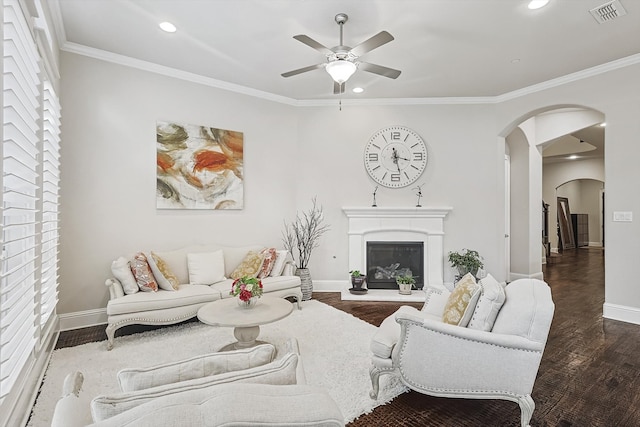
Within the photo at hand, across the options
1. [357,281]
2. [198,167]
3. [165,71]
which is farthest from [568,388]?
[165,71]

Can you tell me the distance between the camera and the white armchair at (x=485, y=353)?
1.88 metres

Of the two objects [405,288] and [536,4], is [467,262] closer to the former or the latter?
[405,288]

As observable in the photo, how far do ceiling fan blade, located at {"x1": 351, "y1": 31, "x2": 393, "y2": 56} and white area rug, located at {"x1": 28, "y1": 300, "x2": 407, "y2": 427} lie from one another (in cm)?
261

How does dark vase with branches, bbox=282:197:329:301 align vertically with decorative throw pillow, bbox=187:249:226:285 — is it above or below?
above

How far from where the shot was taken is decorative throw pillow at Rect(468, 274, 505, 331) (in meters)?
2.02

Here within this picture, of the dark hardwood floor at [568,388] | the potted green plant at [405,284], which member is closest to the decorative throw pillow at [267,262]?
the dark hardwood floor at [568,388]

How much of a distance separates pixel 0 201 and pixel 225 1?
7.37 ft

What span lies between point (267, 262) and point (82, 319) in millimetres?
2090

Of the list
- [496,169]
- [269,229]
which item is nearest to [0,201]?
[269,229]

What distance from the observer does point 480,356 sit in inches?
75.8

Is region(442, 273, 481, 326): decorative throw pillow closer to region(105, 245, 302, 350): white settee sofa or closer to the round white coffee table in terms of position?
the round white coffee table

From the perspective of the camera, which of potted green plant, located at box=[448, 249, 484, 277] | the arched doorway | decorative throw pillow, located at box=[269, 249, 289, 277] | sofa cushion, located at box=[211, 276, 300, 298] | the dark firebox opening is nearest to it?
sofa cushion, located at box=[211, 276, 300, 298]

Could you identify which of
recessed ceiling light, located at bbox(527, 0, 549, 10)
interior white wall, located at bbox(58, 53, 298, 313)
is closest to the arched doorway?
recessed ceiling light, located at bbox(527, 0, 549, 10)

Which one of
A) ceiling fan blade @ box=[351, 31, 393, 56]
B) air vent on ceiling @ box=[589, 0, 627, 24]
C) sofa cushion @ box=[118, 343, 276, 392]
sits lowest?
sofa cushion @ box=[118, 343, 276, 392]
